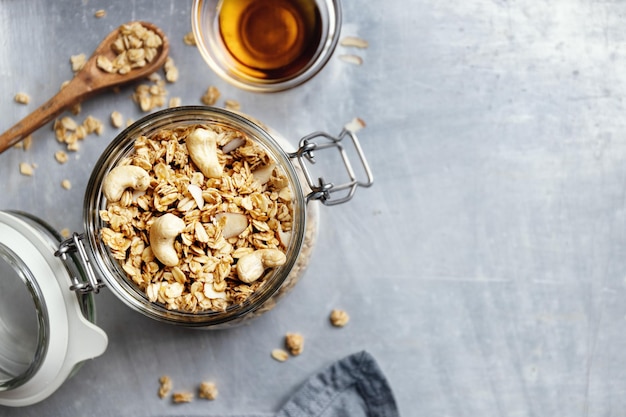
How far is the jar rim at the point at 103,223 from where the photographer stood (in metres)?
0.66

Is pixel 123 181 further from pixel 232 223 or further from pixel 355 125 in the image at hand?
pixel 355 125

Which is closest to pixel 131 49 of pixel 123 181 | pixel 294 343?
pixel 123 181

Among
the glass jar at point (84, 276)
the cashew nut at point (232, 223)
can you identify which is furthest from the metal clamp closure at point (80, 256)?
the cashew nut at point (232, 223)

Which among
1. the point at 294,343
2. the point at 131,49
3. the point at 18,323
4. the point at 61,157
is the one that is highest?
the point at 131,49

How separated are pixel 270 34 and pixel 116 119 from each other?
0.71 feet

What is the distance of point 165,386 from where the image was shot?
84 centimetres

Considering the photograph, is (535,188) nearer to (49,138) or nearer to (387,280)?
(387,280)

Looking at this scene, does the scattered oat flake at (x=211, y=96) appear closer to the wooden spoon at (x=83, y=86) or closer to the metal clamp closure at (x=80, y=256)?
the wooden spoon at (x=83, y=86)


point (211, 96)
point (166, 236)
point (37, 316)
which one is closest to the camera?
point (166, 236)

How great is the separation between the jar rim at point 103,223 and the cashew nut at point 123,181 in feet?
0.14

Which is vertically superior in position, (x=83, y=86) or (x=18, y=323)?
(x=83, y=86)

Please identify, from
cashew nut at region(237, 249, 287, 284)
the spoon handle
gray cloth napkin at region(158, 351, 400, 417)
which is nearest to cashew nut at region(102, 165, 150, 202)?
cashew nut at region(237, 249, 287, 284)

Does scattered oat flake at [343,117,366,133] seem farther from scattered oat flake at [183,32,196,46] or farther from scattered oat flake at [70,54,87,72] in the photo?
scattered oat flake at [70,54,87,72]

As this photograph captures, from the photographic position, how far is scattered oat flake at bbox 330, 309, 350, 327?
0.83 meters
